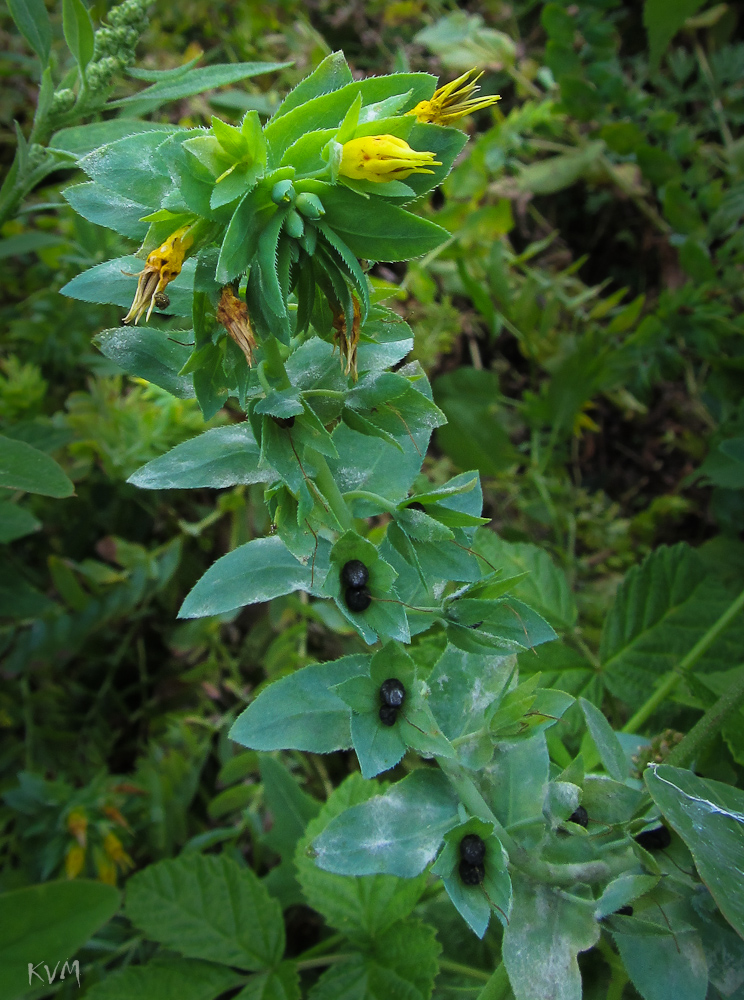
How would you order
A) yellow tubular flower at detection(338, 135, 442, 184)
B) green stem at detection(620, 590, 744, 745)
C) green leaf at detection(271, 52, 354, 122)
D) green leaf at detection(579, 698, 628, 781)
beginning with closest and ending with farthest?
yellow tubular flower at detection(338, 135, 442, 184) → green leaf at detection(271, 52, 354, 122) → green leaf at detection(579, 698, 628, 781) → green stem at detection(620, 590, 744, 745)

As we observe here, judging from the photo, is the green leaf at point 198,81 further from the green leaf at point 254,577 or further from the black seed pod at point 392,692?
the black seed pod at point 392,692

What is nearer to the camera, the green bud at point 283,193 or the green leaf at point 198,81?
the green bud at point 283,193

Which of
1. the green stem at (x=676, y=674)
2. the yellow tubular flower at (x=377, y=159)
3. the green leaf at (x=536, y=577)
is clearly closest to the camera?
the yellow tubular flower at (x=377, y=159)

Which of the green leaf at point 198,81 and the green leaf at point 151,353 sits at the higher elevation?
the green leaf at point 198,81

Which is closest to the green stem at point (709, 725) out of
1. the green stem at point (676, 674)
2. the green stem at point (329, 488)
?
the green stem at point (676, 674)

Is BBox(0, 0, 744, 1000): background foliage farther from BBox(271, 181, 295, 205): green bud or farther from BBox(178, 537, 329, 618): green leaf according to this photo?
BBox(271, 181, 295, 205): green bud

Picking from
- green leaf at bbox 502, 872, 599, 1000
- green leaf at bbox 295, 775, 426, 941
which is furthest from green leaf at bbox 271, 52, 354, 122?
green leaf at bbox 295, 775, 426, 941

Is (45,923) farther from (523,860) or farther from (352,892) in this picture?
(523,860)
